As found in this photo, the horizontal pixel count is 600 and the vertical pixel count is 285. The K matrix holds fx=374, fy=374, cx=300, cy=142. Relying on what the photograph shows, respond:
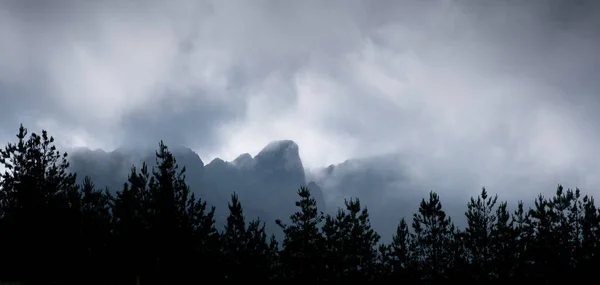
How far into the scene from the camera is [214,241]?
3338cm

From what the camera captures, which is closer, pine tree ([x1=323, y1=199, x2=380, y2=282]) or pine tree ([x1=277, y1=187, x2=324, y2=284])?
pine tree ([x1=277, y1=187, x2=324, y2=284])

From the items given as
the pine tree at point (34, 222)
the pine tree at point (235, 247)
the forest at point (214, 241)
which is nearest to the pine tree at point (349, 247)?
the forest at point (214, 241)

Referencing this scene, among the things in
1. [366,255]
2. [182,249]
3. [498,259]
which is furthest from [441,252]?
[182,249]

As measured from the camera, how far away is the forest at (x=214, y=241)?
2823cm

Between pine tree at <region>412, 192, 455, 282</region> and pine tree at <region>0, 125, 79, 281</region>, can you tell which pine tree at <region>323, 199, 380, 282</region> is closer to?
pine tree at <region>412, 192, 455, 282</region>

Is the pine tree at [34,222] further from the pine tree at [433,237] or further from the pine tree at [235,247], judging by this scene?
the pine tree at [433,237]

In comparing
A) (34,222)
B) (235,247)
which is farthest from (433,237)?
(34,222)

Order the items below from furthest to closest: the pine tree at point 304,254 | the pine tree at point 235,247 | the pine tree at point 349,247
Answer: the pine tree at point 349,247
the pine tree at point 304,254
the pine tree at point 235,247

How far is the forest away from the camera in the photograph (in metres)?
28.2

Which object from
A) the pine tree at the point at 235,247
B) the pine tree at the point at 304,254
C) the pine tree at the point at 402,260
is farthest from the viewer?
the pine tree at the point at 402,260

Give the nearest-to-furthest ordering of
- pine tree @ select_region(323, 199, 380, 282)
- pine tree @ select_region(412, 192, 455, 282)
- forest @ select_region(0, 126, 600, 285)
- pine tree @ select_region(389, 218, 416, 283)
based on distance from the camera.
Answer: forest @ select_region(0, 126, 600, 285), pine tree @ select_region(323, 199, 380, 282), pine tree @ select_region(412, 192, 455, 282), pine tree @ select_region(389, 218, 416, 283)

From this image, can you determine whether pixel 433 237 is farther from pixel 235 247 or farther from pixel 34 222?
pixel 34 222

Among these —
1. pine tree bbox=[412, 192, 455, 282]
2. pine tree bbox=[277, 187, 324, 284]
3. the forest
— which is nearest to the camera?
the forest

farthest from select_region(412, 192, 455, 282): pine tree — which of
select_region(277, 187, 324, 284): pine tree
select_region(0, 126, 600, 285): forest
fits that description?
select_region(277, 187, 324, 284): pine tree
